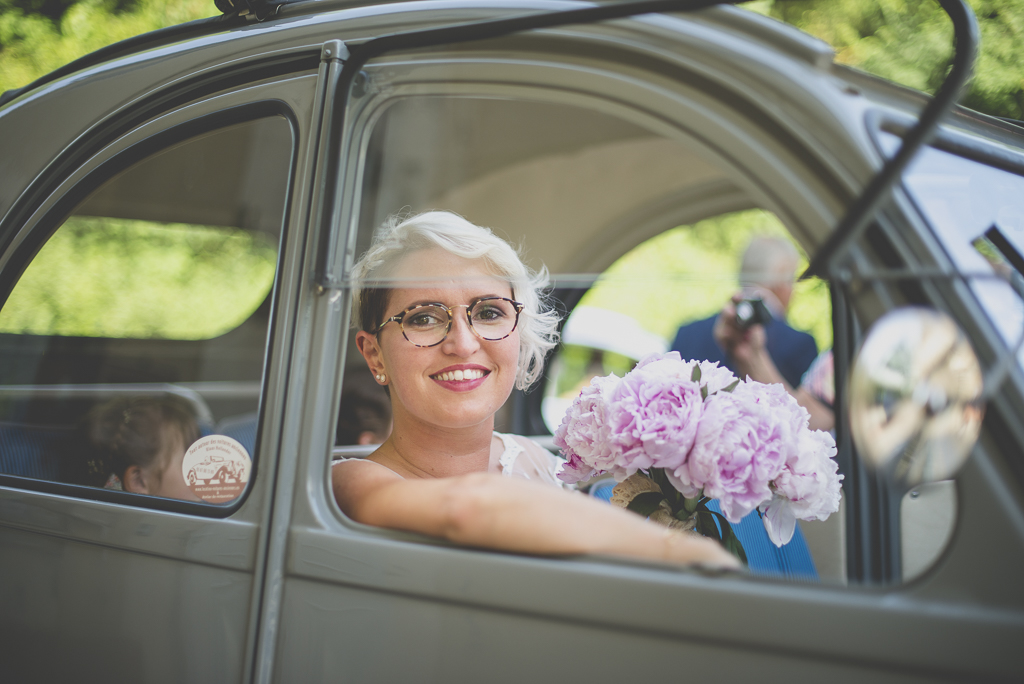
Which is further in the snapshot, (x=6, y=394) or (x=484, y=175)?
(x=484, y=175)

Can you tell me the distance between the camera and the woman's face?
145 cm

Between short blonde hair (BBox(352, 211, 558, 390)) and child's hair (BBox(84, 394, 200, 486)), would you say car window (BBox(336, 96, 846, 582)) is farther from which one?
child's hair (BBox(84, 394, 200, 486))

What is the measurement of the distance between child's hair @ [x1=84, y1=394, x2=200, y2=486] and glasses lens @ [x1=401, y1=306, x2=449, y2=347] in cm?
64

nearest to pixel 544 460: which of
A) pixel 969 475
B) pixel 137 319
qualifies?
pixel 969 475

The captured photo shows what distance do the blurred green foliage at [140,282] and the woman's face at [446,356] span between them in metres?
1.05

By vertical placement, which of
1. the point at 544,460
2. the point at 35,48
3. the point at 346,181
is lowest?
the point at 544,460

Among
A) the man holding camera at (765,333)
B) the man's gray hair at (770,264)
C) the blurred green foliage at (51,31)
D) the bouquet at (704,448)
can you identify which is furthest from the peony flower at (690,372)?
the blurred green foliage at (51,31)

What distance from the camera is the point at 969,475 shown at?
0.86 metres

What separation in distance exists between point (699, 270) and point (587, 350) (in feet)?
9.32

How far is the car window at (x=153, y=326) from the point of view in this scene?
1.64 metres

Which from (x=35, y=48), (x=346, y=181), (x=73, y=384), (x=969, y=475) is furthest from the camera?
(x=35, y=48)

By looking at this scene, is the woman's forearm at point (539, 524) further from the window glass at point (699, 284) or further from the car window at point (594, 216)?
the window glass at point (699, 284)

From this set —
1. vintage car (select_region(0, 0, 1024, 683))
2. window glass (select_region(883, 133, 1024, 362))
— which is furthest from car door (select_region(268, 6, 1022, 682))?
window glass (select_region(883, 133, 1024, 362))

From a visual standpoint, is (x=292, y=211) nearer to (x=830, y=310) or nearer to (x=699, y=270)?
(x=699, y=270)
